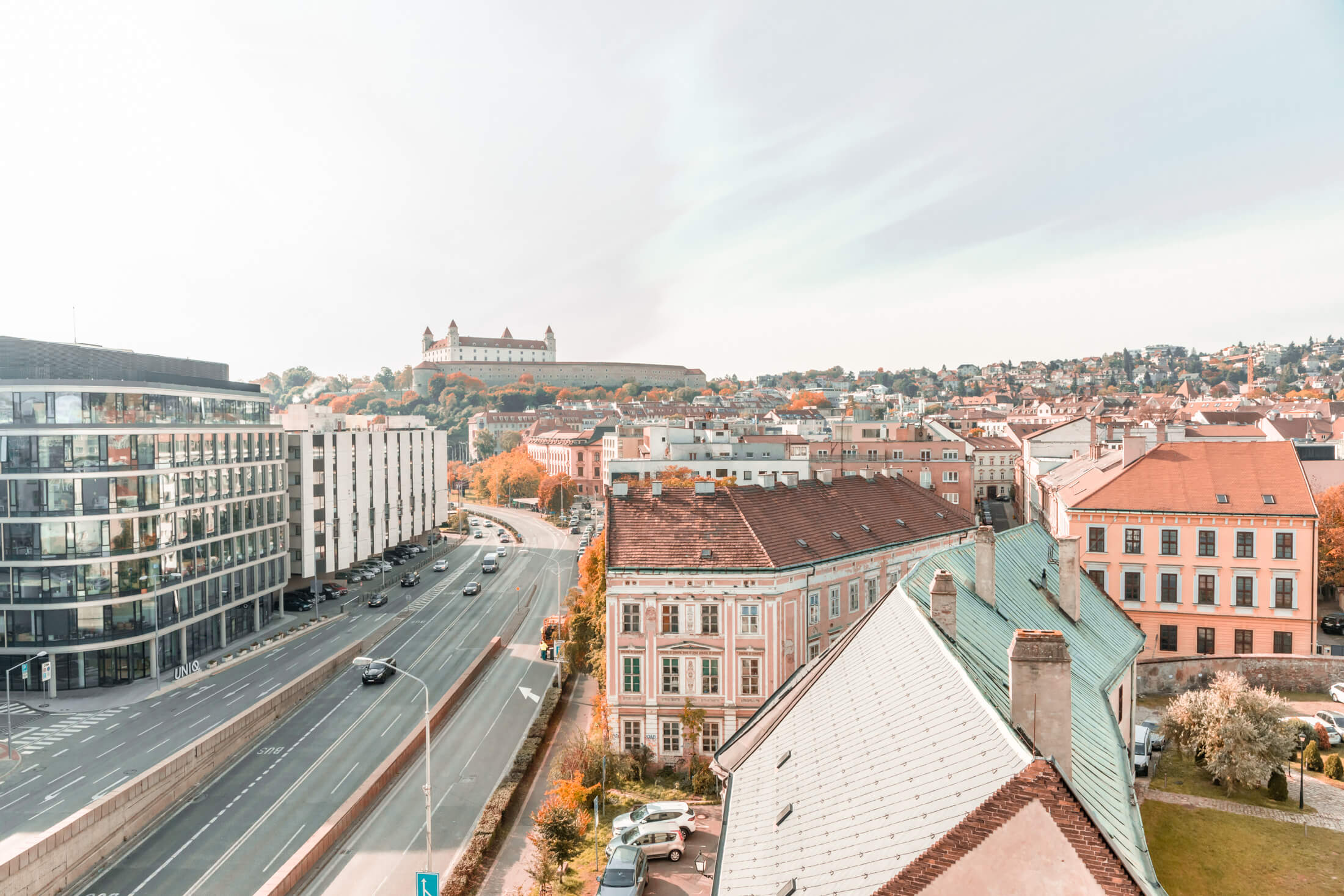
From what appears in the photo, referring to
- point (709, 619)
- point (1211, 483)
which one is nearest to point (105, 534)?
point (709, 619)

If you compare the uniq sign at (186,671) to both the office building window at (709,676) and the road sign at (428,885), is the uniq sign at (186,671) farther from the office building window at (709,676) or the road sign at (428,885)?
the road sign at (428,885)

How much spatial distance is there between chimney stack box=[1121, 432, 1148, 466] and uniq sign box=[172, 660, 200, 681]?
6346cm

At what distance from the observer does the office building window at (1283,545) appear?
152 feet

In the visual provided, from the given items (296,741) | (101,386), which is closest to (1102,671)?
(296,741)

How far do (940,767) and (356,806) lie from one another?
29219 millimetres

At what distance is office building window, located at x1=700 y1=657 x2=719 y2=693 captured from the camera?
38.1 meters

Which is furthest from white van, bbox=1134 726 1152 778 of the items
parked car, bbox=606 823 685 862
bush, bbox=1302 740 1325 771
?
parked car, bbox=606 823 685 862

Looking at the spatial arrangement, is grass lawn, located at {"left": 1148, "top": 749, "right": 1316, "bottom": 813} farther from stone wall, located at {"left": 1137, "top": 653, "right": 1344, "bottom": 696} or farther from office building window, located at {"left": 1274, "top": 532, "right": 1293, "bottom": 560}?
office building window, located at {"left": 1274, "top": 532, "right": 1293, "bottom": 560}

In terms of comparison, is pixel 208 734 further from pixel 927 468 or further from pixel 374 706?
pixel 927 468

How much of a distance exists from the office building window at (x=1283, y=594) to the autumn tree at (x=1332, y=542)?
15.7 meters

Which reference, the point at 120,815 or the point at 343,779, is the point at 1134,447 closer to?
the point at 343,779

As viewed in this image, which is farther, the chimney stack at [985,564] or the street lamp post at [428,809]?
the street lamp post at [428,809]

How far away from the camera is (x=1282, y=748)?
98.9 ft

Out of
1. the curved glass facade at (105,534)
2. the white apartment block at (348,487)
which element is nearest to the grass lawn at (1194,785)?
the curved glass facade at (105,534)
